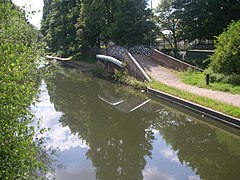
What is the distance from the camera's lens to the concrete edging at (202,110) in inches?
378

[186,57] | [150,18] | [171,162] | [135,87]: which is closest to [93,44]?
[150,18]

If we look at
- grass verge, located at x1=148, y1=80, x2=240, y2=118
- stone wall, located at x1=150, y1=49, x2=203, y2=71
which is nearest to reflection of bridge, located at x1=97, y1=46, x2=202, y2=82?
stone wall, located at x1=150, y1=49, x2=203, y2=71

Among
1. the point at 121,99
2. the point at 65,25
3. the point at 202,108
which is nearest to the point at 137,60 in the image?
the point at 121,99

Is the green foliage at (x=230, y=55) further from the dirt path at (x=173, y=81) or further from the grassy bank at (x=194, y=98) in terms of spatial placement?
the grassy bank at (x=194, y=98)

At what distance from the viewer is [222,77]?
563 inches

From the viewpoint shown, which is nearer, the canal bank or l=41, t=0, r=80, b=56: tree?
the canal bank

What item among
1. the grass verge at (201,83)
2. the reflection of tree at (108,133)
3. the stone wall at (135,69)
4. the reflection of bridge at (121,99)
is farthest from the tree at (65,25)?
the grass verge at (201,83)

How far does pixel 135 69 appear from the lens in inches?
733

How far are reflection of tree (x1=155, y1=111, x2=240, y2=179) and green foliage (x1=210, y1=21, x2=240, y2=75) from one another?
5.06m

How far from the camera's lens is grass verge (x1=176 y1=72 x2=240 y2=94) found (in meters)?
12.7

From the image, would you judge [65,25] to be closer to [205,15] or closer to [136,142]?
[205,15]

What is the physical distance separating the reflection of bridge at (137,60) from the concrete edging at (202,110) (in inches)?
107

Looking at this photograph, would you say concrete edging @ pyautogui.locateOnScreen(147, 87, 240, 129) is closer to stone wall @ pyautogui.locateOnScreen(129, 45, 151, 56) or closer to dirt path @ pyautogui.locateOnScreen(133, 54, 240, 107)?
dirt path @ pyautogui.locateOnScreen(133, 54, 240, 107)

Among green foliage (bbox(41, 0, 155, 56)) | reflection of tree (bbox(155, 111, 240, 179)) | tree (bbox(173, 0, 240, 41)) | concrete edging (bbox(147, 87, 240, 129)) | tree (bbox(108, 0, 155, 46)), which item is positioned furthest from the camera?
green foliage (bbox(41, 0, 155, 56))
